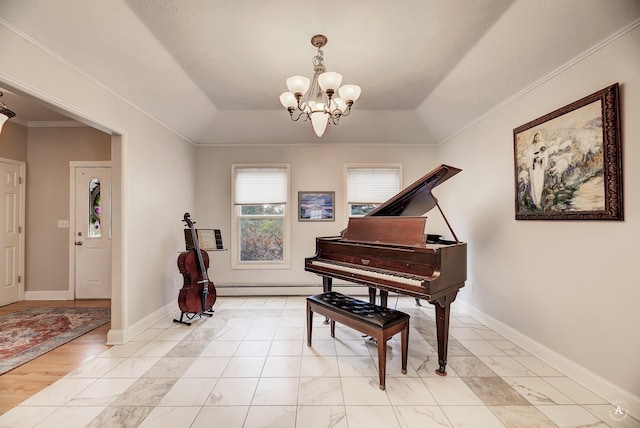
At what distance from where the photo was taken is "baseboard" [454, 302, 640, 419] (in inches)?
67.2

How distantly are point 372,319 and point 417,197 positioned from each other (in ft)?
4.11

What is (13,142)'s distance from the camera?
3895mm

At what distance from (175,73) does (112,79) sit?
0.58 meters

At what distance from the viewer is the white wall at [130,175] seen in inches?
75.0

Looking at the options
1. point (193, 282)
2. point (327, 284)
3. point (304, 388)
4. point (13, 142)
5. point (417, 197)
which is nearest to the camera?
point (304, 388)

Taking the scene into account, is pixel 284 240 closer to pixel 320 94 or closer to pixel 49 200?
pixel 320 94

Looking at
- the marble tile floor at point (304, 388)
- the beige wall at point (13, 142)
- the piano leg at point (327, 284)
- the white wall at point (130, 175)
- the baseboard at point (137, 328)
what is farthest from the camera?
the beige wall at point (13, 142)

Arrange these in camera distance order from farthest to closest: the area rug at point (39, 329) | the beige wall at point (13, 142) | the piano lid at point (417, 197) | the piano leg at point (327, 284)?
the beige wall at point (13, 142)
the piano leg at point (327, 284)
the area rug at point (39, 329)
the piano lid at point (417, 197)

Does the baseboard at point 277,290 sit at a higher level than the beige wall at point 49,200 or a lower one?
lower

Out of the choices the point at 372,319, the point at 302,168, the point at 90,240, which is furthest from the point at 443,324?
the point at 90,240

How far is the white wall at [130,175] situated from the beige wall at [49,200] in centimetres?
170

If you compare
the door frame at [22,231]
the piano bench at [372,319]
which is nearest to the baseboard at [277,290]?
the piano bench at [372,319]

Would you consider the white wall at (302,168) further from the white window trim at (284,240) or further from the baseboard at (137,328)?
the baseboard at (137,328)

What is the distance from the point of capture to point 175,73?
277 centimetres
